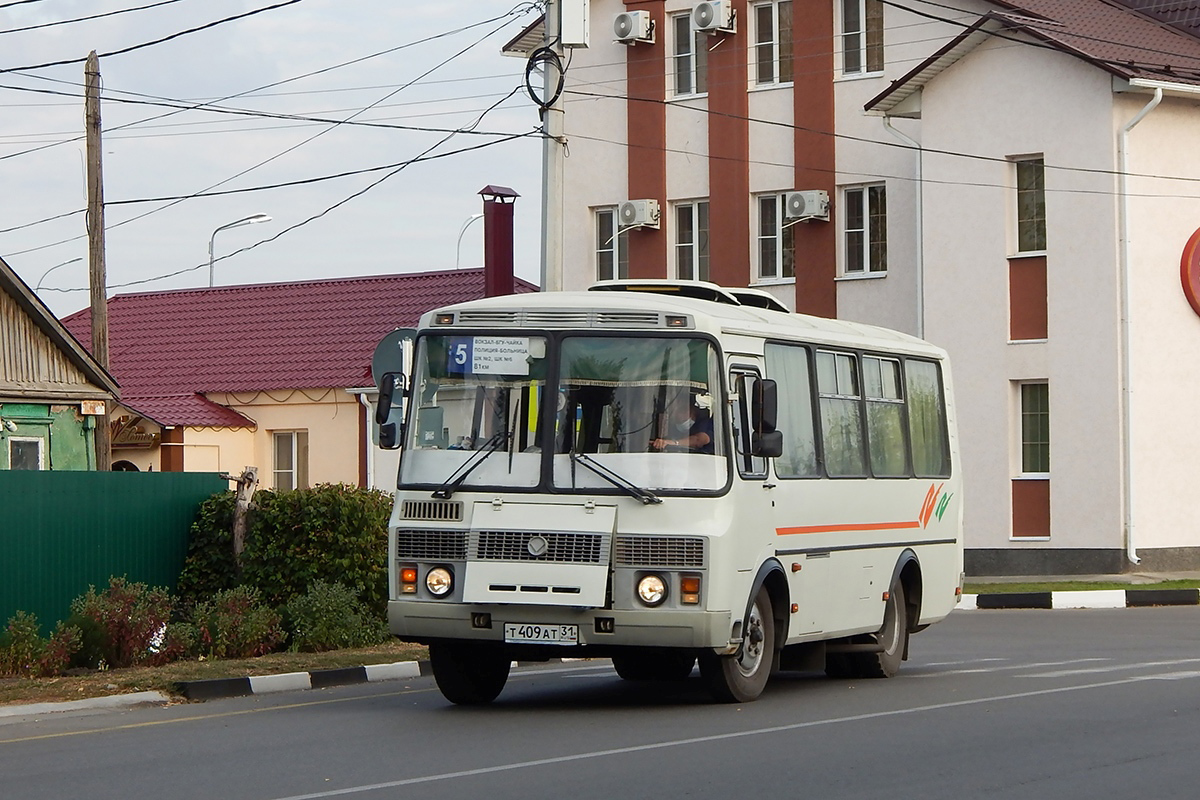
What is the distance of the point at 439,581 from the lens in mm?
12836

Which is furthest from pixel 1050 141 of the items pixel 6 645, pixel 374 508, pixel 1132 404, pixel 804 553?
pixel 6 645

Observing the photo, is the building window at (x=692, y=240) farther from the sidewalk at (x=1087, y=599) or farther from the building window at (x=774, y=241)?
the sidewalk at (x=1087, y=599)

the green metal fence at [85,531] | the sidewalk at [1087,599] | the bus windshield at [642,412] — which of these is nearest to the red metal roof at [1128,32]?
the sidewalk at [1087,599]

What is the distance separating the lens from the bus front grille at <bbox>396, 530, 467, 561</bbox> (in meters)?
12.8

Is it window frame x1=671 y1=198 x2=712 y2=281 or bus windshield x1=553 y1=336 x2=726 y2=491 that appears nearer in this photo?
bus windshield x1=553 y1=336 x2=726 y2=491

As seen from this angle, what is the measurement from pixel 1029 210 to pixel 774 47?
672cm

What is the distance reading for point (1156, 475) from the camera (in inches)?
1161

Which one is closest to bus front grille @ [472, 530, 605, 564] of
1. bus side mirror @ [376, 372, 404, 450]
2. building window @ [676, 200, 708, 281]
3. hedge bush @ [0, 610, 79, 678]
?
bus side mirror @ [376, 372, 404, 450]

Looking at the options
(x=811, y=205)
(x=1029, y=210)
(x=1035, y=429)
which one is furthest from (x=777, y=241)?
(x=1035, y=429)

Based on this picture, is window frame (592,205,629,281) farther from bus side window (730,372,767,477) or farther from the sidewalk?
bus side window (730,372,767,477)

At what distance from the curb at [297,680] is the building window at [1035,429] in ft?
51.8

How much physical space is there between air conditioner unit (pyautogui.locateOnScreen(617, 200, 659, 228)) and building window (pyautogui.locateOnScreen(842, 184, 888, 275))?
3.92m

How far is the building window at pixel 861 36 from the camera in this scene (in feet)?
110

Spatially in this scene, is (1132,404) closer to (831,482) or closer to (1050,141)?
(1050,141)
